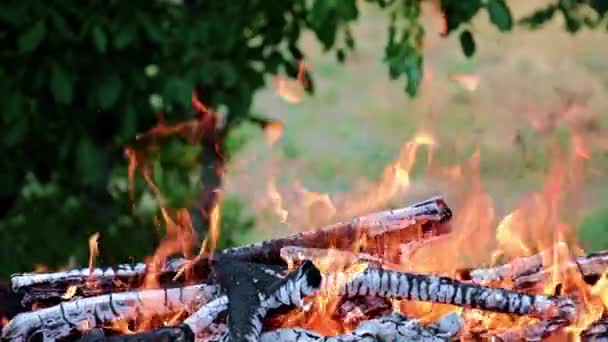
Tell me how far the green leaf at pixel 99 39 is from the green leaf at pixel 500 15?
3.09 ft

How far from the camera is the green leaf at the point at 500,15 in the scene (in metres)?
2.33

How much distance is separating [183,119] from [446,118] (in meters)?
2.64

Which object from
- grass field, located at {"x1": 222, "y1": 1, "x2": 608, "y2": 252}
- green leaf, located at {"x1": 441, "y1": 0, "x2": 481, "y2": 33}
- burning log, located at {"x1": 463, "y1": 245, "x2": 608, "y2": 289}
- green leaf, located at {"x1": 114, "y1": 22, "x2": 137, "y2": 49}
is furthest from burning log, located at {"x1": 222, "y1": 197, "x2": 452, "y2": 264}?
grass field, located at {"x1": 222, "y1": 1, "x2": 608, "y2": 252}

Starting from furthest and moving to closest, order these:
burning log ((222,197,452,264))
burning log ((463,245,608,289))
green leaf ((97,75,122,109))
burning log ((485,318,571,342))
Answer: green leaf ((97,75,122,109)) < burning log ((222,197,452,264)) < burning log ((463,245,608,289)) < burning log ((485,318,571,342))

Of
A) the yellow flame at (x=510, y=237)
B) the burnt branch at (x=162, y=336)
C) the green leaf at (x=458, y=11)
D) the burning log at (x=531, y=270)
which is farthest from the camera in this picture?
the green leaf at (x=458, y=11)

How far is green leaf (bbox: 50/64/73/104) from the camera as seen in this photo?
2619 millimetres

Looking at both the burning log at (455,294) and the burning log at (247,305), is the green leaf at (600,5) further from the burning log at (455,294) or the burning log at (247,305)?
the burning log at (247,305)

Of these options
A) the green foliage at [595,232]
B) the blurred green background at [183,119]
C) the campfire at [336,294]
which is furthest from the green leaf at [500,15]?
the green foliage at [595,232]

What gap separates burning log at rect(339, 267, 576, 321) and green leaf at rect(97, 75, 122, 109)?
1.24 metres

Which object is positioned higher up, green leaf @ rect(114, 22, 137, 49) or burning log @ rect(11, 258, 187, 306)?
green leaf @ rect(114, 22, 137, 49)

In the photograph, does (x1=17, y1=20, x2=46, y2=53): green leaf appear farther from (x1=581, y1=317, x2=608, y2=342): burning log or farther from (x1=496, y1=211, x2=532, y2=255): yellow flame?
(x1=581, y1=317, x2=608, y2=342): burning log

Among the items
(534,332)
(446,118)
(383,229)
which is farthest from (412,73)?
(446,118)

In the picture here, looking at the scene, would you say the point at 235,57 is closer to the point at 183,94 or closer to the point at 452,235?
the point at 183,94

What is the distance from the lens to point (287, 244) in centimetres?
186
